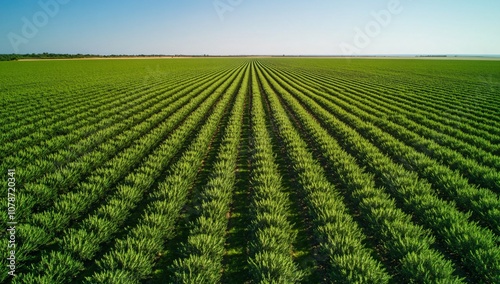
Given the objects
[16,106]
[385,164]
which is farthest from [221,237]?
[16,106]

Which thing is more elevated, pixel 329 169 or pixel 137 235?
pixel 137 235

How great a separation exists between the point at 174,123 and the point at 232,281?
12.5 metres

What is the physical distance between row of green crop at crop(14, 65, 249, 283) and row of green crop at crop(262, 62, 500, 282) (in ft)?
26.6

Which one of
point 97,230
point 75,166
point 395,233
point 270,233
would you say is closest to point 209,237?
point 270,233

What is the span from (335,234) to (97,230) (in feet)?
18.8

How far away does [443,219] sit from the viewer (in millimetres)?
6453

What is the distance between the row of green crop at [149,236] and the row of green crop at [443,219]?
6760mm

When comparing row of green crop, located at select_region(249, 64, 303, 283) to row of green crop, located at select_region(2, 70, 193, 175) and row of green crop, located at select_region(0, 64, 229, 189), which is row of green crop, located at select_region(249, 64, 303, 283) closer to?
row of green crop, located at select_region(0, 64, 229, 189)

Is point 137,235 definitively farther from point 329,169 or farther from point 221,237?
point 329,169

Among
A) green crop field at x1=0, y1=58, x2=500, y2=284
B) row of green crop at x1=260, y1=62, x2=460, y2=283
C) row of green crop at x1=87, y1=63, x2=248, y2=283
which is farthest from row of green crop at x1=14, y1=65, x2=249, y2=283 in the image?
row of green crop at x1=260, y1=62, x2=460, y2=283

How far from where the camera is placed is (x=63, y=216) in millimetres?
6480

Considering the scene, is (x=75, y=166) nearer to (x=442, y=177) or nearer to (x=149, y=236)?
(x=149, y=236)

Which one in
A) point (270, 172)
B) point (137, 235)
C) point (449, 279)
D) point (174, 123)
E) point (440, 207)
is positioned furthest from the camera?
point (174, 123)

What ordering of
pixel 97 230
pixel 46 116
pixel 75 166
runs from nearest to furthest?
pixel 97 230, pixel 75 166, pixel 46 116
